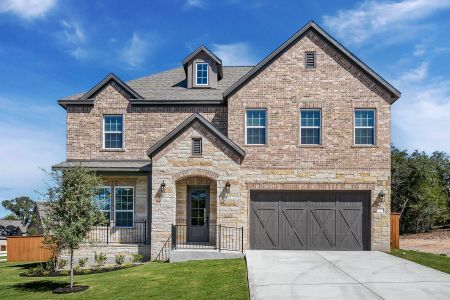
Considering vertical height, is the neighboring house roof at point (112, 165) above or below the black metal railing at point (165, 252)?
above

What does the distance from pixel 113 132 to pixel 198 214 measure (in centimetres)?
571

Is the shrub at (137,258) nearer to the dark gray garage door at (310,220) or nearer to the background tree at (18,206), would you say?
the dark gray garage door at (310,220)

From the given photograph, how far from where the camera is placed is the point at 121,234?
1905 centimetres

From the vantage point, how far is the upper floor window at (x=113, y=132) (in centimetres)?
2038

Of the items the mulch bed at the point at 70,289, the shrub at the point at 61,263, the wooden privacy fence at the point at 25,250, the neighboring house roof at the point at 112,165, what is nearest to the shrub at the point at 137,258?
the shrub at the point at 61,263

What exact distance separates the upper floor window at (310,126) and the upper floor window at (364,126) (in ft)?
5.30

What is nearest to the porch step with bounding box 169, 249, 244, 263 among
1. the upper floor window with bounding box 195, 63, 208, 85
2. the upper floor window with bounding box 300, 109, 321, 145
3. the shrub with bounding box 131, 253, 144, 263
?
the shrub with bounding box 131, 253, 144, 263

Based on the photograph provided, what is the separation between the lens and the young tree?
43.4 ft

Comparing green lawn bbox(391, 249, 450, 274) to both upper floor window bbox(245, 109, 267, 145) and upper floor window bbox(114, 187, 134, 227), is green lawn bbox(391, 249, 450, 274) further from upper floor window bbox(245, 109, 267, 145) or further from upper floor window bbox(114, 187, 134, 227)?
upper floor window bbox(114, 187, 134, 227)

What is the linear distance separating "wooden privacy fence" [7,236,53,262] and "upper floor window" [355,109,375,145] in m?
16.9

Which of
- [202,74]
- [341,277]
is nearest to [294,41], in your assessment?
[202,74]

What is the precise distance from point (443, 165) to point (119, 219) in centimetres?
3465

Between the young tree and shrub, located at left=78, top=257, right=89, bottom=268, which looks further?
shrub, located at left=78, top=257, right=89, bottom=268

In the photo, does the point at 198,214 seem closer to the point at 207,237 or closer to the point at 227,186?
the point at 207,237
